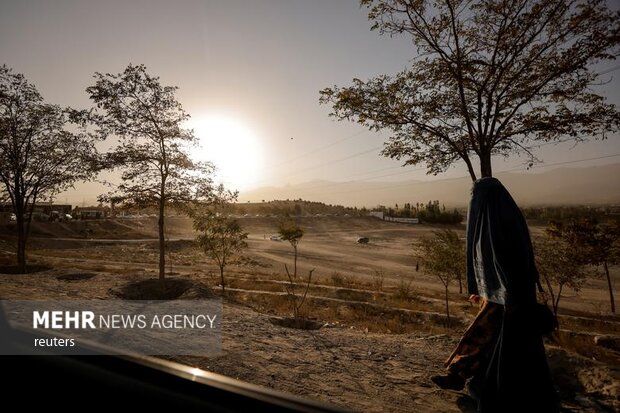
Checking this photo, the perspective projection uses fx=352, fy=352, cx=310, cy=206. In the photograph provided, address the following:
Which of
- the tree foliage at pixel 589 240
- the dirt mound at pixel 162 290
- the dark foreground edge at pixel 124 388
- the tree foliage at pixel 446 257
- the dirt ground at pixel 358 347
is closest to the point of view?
the dark foreground edge at pixel 124 388

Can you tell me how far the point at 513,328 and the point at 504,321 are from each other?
0.34 feet

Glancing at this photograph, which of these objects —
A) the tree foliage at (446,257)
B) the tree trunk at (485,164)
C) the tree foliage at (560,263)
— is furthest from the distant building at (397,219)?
the tree trunk at (485,164)

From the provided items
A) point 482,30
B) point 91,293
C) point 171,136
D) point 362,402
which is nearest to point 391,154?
point 482,30

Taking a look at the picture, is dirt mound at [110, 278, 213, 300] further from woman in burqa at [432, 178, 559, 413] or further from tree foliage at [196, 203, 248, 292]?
woman in burqa at [432, 178, 559, 413]

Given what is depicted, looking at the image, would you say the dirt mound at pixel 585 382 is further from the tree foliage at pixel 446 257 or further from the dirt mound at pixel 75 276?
the dirt mound at pixel 75 276

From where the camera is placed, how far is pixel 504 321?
12.7 feet

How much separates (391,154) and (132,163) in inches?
401

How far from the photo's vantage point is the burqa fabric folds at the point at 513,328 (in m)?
3.79


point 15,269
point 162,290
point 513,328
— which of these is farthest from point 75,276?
point 513,328

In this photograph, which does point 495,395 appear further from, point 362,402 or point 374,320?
point 374,320

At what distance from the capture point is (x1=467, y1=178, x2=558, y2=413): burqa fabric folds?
379cm

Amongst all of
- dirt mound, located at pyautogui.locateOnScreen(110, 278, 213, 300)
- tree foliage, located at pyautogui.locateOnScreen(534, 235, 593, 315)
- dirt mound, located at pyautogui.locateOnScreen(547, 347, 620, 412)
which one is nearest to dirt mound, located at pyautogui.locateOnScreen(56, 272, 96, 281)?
dirt mound, located at pyautogui.locateOnScreen(110, 278, 213, 300)

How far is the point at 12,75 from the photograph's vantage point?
15.5 m

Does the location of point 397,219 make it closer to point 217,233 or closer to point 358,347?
point 217,233
